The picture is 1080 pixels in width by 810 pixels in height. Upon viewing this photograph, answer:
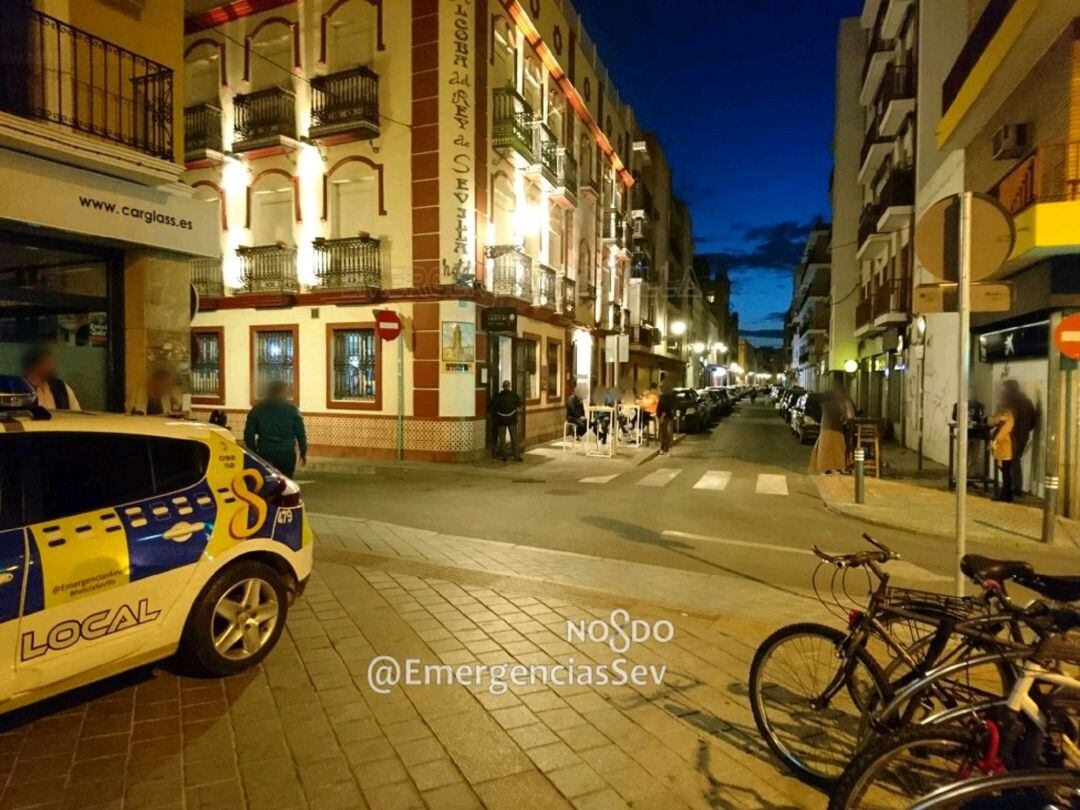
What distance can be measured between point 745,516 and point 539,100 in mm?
16077

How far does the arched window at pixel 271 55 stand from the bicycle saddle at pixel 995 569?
19.5 metres

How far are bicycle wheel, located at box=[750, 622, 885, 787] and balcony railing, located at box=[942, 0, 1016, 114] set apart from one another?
12027 mm

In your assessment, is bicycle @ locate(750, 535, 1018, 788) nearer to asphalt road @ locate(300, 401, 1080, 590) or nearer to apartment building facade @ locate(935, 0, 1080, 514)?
asphalt road @ locate(300, 401, 1080, 590)

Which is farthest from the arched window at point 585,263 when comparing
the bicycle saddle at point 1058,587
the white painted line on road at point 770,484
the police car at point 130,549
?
the bicycle saddle at point 1058,587

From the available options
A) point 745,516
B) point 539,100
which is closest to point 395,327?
point 745,516

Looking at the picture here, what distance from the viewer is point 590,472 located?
14.9 metres

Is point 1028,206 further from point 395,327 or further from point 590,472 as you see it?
point 395,327

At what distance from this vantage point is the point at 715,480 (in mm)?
13836

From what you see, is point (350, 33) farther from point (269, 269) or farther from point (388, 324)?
point (388, 324)

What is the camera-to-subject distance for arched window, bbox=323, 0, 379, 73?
1692 centimetres

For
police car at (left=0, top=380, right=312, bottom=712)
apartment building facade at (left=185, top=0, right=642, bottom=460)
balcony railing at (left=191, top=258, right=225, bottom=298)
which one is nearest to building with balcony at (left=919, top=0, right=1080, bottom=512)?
police car at (left=0, top=380, right=312, bottom=712)

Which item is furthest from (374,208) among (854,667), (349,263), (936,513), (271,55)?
(854,667)

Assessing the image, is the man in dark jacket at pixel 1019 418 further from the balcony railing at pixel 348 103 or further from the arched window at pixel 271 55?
the arched window at pixel 271 55

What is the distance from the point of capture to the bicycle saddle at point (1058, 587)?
2.75 m
